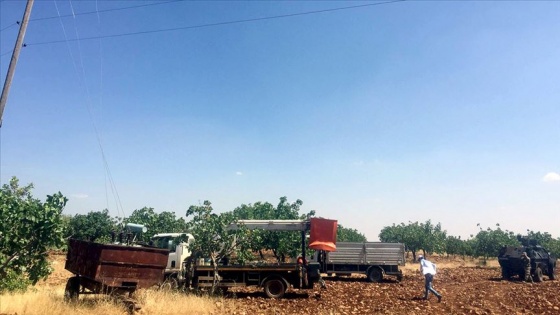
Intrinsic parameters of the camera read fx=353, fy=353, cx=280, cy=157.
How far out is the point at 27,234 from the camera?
11.6 metres

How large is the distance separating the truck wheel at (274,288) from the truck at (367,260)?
893 centimetres

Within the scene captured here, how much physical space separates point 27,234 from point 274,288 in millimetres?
9514

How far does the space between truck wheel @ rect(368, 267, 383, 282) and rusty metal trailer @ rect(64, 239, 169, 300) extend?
53.4 ft

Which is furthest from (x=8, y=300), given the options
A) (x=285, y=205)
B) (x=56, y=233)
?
(x=285, y=205)

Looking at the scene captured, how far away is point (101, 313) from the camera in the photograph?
10.3m

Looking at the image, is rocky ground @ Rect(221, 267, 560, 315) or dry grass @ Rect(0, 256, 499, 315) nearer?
dry grass @ Rect(0, 256, 499, 315)

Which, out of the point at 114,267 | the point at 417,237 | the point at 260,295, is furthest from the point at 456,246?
the point at 114,267

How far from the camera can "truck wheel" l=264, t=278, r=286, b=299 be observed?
15.3m

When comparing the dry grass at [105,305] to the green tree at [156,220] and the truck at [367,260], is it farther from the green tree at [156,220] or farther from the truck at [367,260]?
the green tree at [156,220]

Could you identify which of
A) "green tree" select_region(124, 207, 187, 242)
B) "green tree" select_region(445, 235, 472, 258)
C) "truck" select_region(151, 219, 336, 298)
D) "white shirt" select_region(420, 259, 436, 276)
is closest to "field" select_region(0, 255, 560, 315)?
"truck" select_region(151, 219, 336, 298)

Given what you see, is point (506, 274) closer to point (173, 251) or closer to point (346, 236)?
point (173, 251)

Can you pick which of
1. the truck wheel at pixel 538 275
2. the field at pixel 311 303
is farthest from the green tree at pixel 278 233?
the truck wheel at pixel 538 275

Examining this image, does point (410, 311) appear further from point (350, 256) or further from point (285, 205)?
point (285, 205)

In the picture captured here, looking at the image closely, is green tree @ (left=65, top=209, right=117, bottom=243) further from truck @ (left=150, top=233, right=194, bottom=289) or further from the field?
the field
